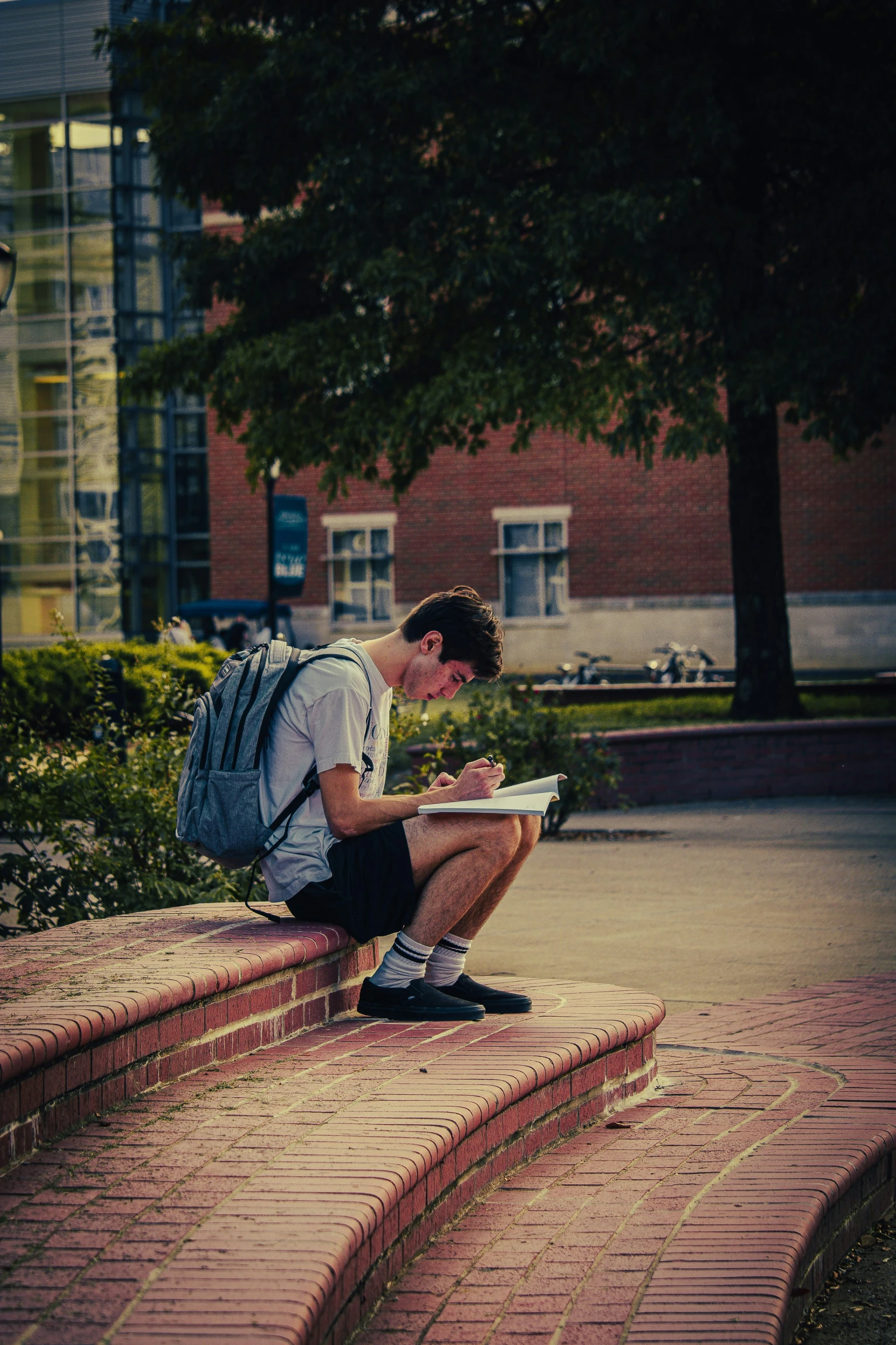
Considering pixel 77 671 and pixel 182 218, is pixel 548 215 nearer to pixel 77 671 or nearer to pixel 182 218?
pixel 77 671

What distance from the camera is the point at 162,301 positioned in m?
37.6

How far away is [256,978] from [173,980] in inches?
14.9

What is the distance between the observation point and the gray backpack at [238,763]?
398cm

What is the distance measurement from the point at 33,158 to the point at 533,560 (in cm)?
1698

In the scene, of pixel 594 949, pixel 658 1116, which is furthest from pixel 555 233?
pixel 658 1116

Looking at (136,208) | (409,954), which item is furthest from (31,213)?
(409,954)

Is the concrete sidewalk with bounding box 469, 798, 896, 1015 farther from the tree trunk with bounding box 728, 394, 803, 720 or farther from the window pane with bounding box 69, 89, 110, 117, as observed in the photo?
the window pane with bounding box 69, 89, 110, 117

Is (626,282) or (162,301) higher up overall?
(162,301)

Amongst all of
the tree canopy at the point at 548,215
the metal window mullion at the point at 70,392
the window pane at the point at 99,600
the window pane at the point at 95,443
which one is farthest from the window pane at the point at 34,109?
the tree canopy at the point at 548,215

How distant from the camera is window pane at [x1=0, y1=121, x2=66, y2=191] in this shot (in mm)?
36812

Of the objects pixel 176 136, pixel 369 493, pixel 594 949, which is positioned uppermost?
pixel 176 136

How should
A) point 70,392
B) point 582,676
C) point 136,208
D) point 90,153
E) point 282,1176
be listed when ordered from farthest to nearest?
point 70,392
point 136,208
point 90,153
point 582,676
point 282,1176

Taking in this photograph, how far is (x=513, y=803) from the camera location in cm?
390

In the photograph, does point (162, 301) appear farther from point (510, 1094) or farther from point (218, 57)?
point (510, 1094)
